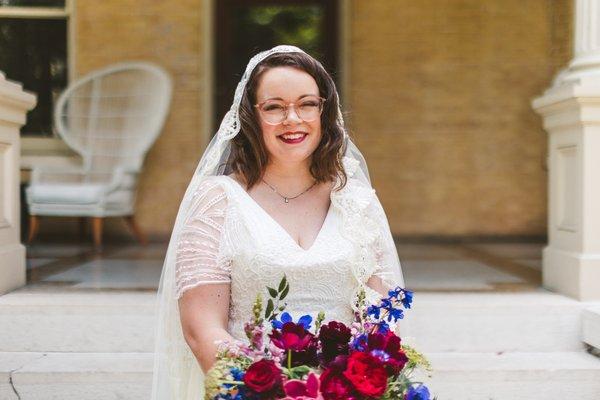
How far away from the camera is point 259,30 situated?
712 centimetres

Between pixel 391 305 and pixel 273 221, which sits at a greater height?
pixel 273 221

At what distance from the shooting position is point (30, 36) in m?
6.86

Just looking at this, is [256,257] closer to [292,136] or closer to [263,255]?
[263,255]

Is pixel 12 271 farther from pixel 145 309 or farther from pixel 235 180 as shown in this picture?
pixel 235 180

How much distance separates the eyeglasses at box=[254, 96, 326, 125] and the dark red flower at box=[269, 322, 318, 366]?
68 centimetres

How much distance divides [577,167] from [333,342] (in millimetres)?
2601

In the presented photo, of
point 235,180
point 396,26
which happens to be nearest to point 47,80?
point 396,26

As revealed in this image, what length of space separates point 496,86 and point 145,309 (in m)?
4.46

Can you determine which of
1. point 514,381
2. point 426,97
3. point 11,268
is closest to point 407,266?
point 514,381

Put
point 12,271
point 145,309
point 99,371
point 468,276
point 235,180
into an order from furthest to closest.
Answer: point 468,276 < point 12,271 < point 145,309 < point 99,371 < point 235,180

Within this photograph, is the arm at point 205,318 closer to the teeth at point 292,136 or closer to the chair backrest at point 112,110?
the teeth at point 292,136

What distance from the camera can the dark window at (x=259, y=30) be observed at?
7.04 metres

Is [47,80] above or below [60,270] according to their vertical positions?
above

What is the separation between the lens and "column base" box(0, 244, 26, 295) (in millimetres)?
3787
